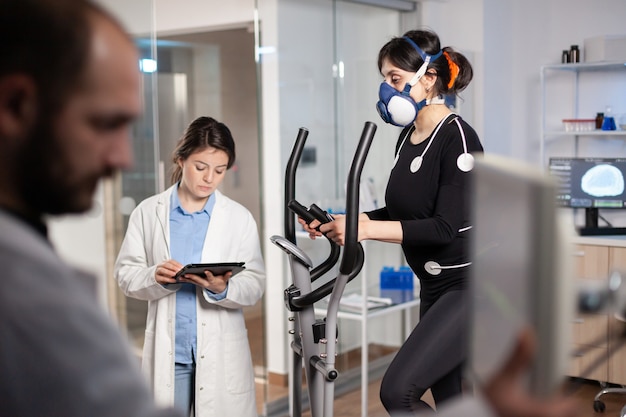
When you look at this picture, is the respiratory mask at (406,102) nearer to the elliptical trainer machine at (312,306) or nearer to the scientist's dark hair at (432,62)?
the scientist's dark hair at (432,62)

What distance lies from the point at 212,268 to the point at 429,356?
26.9 inches

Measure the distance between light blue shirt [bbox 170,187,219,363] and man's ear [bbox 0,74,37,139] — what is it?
6.13 feet

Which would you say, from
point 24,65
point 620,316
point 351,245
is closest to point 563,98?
point 351,245

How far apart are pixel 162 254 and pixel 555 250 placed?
2062 millimetres

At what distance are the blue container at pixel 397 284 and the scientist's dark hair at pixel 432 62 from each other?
1.85 m

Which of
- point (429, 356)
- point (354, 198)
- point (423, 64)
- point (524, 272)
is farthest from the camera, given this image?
point (423, 64)

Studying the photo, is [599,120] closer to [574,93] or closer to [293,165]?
[574,93]

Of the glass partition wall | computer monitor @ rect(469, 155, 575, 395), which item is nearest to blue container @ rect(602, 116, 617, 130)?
the glass partition wall

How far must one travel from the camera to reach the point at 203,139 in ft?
8.40

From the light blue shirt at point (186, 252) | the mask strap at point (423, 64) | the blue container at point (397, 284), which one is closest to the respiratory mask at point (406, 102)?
the mask strap at point (423, 64)

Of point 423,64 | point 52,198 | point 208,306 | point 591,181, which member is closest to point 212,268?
point 208,306

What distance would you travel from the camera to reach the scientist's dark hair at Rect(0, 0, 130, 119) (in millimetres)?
636

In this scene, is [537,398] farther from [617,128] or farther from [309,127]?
[617,128]

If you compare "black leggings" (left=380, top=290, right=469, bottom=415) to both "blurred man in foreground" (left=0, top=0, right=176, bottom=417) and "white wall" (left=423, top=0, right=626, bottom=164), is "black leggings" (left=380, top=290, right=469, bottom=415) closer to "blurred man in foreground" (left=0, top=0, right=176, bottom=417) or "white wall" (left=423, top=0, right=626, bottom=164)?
"blurred man in foreground" (left=0, top=0, right=176, bottom=417)
